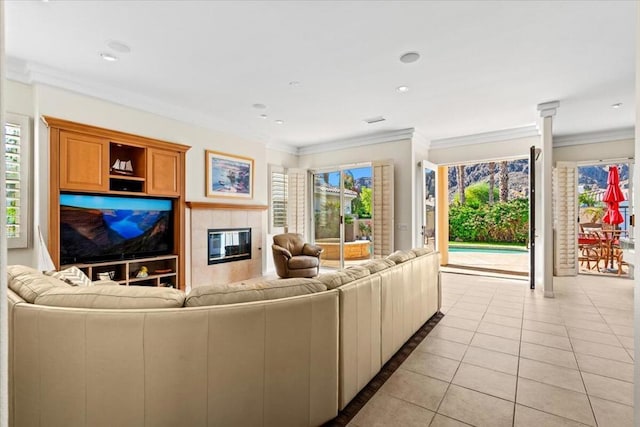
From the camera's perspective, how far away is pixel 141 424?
1323 mm

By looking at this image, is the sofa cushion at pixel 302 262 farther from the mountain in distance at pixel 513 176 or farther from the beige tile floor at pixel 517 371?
the mountain in distance at pixel 513 176

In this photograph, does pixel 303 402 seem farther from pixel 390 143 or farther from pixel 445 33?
pixel 390 143

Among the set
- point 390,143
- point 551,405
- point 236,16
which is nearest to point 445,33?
point 236,16

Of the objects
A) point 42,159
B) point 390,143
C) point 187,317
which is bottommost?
point 187,317

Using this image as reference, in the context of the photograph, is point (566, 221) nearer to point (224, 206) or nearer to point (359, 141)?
point (359, 141)

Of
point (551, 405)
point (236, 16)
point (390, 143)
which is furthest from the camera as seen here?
point (390, 143)

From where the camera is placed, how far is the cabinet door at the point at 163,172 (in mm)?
4285

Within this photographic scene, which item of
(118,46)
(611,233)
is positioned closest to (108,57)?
(118,46)

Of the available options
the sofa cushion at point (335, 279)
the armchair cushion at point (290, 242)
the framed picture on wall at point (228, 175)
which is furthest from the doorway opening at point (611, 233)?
the framed picture on wall at point (228, 175)

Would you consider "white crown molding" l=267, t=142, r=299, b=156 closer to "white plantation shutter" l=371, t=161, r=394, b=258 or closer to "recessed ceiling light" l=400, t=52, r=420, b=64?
"white plantation shutter" l=371, t=161, r=394, b=258

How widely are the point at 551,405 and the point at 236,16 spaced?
141 inches

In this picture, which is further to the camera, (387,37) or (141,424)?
(387,37)

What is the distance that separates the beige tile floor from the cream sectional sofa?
0.59 metres

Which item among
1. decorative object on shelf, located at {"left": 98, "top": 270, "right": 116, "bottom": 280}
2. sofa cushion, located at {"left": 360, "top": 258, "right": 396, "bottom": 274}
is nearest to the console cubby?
decorative object on shelf, located at {"left": 98, "top": 270, "right": 116, "bottom": 280}
